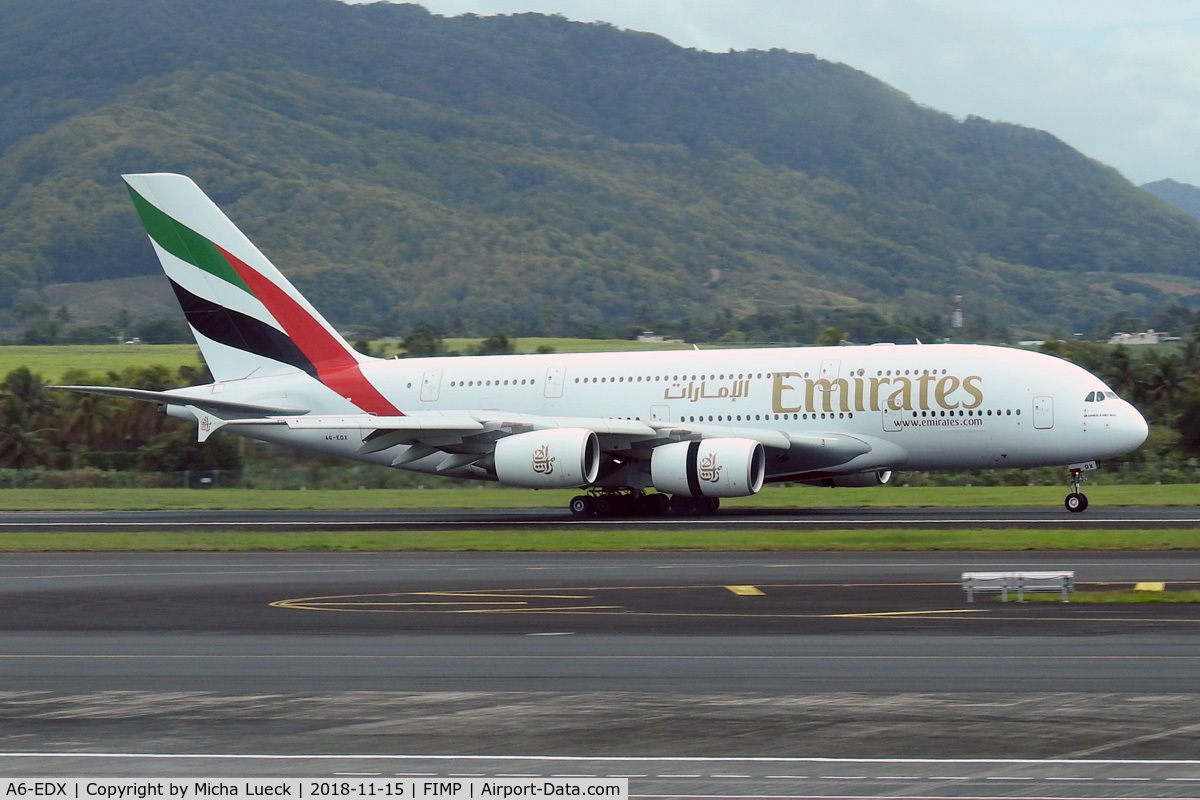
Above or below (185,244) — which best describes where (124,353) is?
above

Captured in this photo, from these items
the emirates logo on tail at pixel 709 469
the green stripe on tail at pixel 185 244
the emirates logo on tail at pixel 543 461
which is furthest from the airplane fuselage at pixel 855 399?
the green stripe on tail at pixel 185 244

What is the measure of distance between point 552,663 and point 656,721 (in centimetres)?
374

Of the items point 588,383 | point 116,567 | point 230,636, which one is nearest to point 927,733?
point 230,636

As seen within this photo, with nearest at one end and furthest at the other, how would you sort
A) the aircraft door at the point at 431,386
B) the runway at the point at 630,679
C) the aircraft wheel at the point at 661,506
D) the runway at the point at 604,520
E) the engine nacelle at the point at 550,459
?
the runway at the point at 630,679 → the runway at the point at 604,520 → the engine nacelle at the point at 550,459 → the aircraft wheel at the point at 661,506 → the aircraft door at the point at 431,386

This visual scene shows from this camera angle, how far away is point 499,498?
52.4m

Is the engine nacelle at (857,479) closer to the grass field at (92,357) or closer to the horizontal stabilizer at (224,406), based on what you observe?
the horizontal stabilizer at (224,406)

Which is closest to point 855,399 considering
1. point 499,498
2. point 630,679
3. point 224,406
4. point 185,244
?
point 499,498

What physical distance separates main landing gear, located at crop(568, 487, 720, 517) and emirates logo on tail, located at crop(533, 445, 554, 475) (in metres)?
2.51

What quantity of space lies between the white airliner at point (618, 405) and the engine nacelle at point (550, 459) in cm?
5

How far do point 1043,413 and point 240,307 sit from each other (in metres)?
22.6

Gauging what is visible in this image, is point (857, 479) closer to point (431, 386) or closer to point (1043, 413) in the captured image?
point (1043, 413)

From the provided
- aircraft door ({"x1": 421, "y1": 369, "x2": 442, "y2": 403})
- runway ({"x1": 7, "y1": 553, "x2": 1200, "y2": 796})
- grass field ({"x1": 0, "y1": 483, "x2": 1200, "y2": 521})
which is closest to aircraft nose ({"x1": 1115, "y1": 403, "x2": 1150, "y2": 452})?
grass field ({"x1": 0, "y1": 483, "x2": 1200, "y2": 521})

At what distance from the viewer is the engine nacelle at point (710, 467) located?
40.7m

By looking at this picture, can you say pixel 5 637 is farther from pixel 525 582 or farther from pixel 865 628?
pixel 865 628
